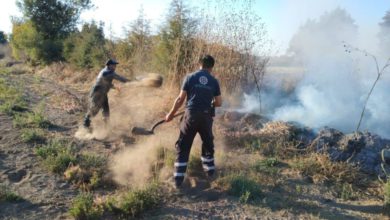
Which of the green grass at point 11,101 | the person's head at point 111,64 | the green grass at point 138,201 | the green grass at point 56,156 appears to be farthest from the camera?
the green grass at point 11,101

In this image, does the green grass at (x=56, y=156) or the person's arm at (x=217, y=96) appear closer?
the person's arm at (x=217, y=96)

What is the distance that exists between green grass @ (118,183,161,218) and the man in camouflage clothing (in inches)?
155

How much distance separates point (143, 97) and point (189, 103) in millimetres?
5542

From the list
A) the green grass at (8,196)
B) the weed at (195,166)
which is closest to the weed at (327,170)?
the weed at (195,166)

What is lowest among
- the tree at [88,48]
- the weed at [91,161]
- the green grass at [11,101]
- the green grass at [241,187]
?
the green grass at [241,187]

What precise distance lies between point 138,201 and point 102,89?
14.7 ft

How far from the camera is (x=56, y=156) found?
727 centimetres

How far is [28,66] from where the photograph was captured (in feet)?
89.2

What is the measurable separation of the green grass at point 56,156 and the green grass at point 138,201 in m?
1.70

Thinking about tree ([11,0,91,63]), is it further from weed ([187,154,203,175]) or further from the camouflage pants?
weed ([187,154,203,175])

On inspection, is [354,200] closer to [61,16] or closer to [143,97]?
[143,97]

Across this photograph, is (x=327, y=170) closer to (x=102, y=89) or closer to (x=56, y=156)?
(x=56, y=156)

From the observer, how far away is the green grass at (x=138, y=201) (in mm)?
5457

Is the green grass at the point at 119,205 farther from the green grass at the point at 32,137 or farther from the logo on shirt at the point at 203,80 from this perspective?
the green grass at the point at 32,137
